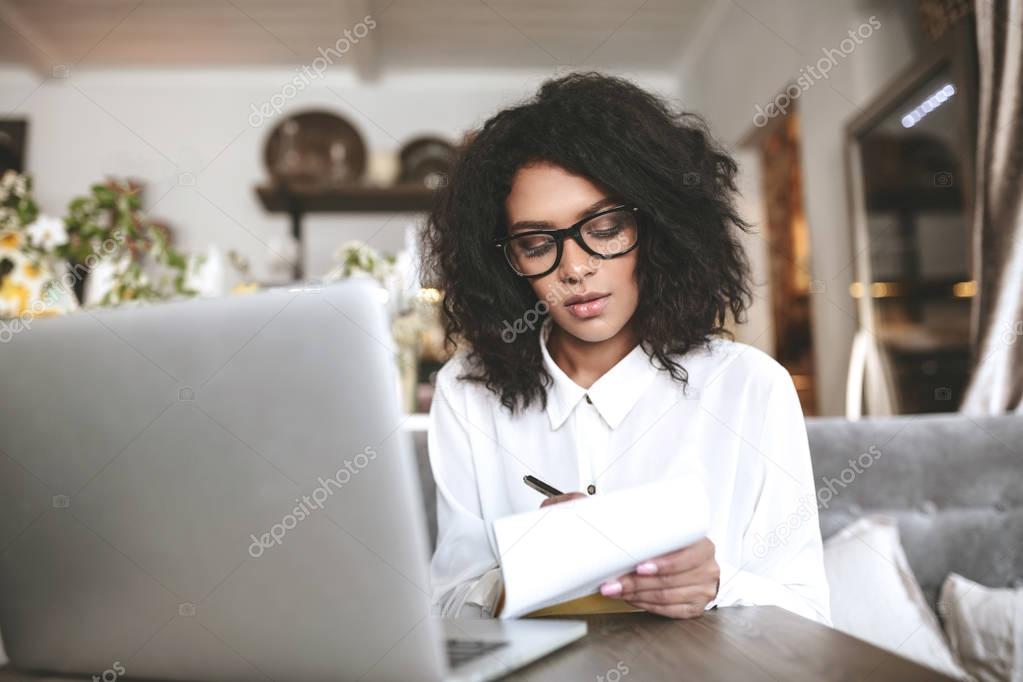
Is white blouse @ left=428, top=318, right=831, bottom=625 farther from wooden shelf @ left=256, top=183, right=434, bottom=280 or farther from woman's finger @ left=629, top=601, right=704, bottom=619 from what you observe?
wooden shelf @ left=256, top=183, right=434, bottom=280

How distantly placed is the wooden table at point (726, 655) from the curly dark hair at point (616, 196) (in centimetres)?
49

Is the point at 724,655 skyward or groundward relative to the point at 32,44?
groundward

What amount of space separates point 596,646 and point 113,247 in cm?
141

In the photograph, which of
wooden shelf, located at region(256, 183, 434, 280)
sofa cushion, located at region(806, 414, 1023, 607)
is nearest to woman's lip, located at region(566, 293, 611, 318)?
sofa cushion, located at region(806, 414, 1023, 607)

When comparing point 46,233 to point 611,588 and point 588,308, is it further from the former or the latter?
point 611,588

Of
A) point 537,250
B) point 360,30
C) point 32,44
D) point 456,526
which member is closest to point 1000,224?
point 537,250

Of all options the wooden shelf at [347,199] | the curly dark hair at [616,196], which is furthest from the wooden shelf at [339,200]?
the curly dark hair at [616,196]

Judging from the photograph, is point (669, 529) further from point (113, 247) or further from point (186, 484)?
point (113, 247)

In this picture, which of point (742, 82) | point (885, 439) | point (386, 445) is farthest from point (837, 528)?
point (742, 82)

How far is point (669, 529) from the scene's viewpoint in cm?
69

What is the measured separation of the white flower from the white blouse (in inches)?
38.1

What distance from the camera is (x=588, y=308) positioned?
1114 mm

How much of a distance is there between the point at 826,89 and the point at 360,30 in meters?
2.49

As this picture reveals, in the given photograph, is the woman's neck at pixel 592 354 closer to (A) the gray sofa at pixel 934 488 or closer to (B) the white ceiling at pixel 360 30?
(A) the gray sofa at pixel 934 488
